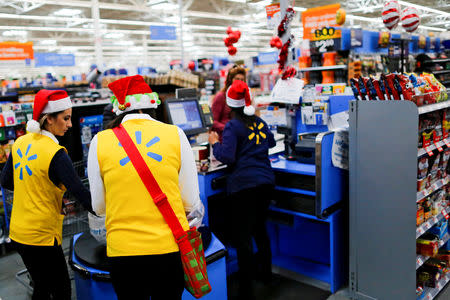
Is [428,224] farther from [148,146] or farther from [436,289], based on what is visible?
[148,146]

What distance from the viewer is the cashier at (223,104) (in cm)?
447

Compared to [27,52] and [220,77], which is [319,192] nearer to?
[220,77]

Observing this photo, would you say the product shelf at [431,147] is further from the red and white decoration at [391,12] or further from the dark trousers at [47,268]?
the red and white decoration at [391,12]

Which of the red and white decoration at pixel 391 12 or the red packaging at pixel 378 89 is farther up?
the red and white decoration at pixel 391 12

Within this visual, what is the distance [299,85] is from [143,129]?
2.11 metres

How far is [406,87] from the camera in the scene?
2771 mm

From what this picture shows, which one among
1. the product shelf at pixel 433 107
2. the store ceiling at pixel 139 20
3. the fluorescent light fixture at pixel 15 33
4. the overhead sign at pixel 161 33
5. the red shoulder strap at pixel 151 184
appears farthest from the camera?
the fluorescent light fixture at pixel 15 33

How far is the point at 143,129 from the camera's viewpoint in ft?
5.92

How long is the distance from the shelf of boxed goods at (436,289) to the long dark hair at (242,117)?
1791 millimetres

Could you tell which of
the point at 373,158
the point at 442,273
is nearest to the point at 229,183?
the point at 373,158

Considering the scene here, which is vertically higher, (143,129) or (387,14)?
(387,14)

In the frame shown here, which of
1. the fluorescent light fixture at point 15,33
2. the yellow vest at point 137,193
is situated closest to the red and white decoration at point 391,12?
the yellow vest at point 137,193

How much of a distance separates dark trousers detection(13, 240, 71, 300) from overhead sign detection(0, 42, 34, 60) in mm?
13344

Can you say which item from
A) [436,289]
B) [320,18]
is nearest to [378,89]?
[436,289]
